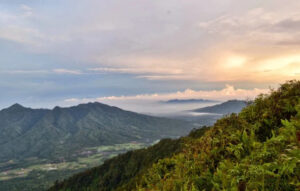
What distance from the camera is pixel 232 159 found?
8102 millimetres

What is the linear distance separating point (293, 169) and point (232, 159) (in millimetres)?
2511

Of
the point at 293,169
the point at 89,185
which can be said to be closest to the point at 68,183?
the point at 89,185

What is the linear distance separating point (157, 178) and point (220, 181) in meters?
5.01

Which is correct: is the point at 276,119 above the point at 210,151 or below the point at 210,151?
above

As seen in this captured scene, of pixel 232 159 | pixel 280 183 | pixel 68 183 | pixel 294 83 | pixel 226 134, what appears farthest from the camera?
pixel 68 183

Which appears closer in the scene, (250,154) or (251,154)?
(251,154)

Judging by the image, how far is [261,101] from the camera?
36.4 ft

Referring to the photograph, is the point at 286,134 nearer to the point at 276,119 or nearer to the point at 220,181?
the point at 276,119

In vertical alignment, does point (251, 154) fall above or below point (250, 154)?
above

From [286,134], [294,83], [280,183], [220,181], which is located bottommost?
[220,181]

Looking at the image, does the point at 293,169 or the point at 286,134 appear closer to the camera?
the point at 293,169

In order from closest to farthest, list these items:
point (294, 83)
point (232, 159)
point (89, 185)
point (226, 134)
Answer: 1. point (232, 159)
2. point (226, 134)
3. point (294, 83)
4. point (89, 185)

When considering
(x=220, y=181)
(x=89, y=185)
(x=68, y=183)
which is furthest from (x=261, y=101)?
(x=68, y=183)

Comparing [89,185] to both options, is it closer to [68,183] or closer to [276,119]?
[68,183]
